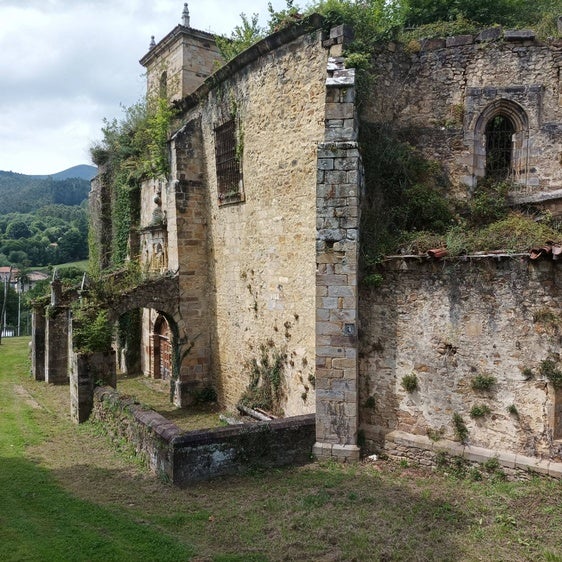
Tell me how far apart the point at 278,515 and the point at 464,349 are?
398 cm

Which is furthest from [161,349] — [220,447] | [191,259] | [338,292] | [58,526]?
[58,526]

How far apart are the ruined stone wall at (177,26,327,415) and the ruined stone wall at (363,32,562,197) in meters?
1.72

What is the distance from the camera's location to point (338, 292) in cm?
938

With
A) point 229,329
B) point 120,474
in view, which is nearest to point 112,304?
point 229,329

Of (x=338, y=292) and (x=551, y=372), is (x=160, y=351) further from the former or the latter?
(x=551, y=372)

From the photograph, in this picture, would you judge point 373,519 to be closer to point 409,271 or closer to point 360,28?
point 409,271

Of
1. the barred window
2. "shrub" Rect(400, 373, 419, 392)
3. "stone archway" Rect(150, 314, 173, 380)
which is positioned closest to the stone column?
"stone archway" Rect(150, 314, 173, 380)

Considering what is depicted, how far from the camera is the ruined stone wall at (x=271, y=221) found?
11.5 m

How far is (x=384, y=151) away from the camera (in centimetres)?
1066

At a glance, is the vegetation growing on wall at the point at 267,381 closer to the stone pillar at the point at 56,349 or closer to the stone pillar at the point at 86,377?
the stone pillar at the point at 86,377

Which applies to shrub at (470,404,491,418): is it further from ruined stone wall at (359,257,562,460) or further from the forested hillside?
the forested hillside

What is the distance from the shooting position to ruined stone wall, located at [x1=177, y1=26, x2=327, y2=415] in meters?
11.5

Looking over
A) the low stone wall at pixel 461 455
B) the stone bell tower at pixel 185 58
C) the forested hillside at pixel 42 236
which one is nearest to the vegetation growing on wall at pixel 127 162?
the stone bell tower at pixel 185 58

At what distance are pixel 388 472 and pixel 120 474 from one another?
4.73m
